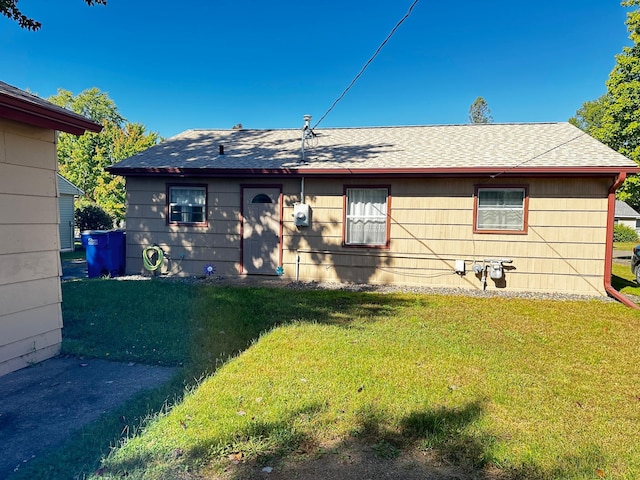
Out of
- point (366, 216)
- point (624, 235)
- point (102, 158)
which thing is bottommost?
point (624, 235)

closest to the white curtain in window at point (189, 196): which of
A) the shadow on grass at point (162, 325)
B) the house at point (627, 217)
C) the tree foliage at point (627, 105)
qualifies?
the shadow on grass at point (162, 325)

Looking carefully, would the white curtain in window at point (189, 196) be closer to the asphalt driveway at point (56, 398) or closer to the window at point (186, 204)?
the window at point (186, 204)

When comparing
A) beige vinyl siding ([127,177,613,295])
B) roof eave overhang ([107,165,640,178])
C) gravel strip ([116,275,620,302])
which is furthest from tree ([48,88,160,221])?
gravel strip ([116,275,620,302])

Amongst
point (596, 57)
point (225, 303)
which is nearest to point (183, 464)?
point (225, 303)

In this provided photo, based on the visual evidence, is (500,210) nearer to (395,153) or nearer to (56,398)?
(395,153)

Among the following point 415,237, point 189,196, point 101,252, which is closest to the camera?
point 415,237

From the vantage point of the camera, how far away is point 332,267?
858 cm

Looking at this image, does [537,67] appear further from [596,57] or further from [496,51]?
[496,51]

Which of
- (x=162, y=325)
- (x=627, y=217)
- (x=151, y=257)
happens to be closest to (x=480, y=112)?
(x=627, y=217)

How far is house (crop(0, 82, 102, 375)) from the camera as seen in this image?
3.40 metres

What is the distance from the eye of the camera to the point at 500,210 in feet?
25.7

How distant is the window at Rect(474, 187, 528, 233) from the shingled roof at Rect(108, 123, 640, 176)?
0.56 metres

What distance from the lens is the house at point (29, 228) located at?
3400mm

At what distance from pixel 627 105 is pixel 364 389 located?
16.2 metres
